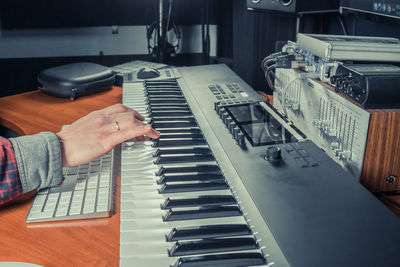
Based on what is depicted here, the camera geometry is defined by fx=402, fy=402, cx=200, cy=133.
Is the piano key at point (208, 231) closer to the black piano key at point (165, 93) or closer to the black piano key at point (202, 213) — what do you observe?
the black piano key at point (202, 213)

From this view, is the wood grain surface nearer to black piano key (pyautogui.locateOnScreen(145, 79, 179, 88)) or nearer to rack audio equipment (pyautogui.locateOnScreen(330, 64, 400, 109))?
rack audio equipment (pyautogui.locateOnScreen(330, 64, 400, 109))

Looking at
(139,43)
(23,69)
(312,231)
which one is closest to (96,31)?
(139,43)

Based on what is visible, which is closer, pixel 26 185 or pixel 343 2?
pixel 26 185

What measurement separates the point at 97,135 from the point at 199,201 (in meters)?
0.31

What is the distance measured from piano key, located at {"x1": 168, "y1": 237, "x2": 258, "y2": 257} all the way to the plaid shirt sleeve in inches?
14.1

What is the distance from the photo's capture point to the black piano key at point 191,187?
26.9 inches

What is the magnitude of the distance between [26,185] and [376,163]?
64 cm

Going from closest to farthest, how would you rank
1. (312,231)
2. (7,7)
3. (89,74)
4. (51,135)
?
1. (312,231)
2. (51,135)
3. (89,74)
4. (7,7)

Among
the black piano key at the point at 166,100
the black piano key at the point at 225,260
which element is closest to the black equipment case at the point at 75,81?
the black piano key at the point at 166,100

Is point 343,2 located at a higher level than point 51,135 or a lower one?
higher

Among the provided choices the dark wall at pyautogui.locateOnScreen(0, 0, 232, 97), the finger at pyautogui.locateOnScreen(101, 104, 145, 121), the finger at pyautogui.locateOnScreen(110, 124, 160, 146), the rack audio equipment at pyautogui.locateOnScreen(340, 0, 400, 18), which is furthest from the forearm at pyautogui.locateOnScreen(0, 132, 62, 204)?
the dark wall at pyautogui.locateOnScreen(0, 0, 232, 97)

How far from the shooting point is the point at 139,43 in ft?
6.81

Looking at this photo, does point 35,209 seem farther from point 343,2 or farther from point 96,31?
point 96,31

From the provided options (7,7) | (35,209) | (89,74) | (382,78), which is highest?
(7,7)
